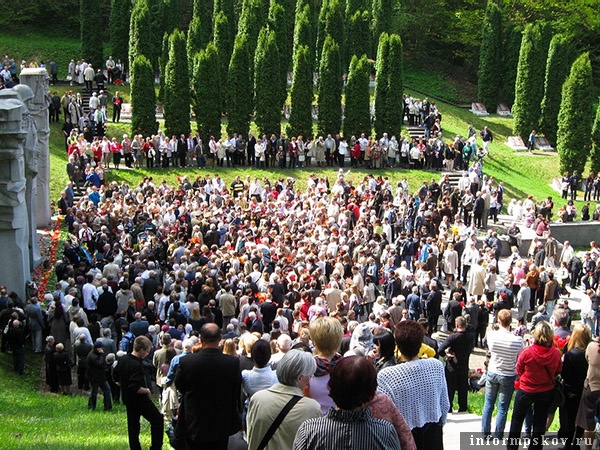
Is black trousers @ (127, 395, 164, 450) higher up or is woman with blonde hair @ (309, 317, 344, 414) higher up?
woman with blonde hair @ (309, 317, 344, 414)

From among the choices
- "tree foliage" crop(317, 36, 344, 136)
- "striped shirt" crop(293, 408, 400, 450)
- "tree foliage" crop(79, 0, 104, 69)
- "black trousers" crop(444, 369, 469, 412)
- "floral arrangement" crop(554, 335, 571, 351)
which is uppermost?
"tree foliage" crop(79, 0, 104, 69)

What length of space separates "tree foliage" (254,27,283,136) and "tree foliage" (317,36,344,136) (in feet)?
5.83

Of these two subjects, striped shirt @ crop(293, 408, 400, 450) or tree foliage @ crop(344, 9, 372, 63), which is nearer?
striped shirt @ crop(293, 408, 400, 450)

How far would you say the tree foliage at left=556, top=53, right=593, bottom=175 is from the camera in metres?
37.6

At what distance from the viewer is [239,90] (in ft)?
123

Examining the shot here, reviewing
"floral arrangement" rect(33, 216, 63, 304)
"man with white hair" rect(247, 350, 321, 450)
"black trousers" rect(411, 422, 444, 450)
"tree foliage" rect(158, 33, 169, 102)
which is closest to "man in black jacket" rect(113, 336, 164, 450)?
"man with white hair" rect(247, 350, 321, 450)

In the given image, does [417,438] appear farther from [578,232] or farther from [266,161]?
[266,161]

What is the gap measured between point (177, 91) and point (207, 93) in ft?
4.13

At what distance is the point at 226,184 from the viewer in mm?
33562

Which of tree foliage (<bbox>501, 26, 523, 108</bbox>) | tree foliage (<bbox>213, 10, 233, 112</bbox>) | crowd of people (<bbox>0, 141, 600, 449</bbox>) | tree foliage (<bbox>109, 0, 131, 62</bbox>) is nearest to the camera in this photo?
crowd of people (<bbox>0, 141, 600, 449</bbox>)

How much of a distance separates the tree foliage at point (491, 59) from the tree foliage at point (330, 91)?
10.8 meters

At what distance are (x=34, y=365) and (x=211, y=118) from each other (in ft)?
→ 67.3

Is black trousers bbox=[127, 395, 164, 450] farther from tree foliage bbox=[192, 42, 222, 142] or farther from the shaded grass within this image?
tree foliage bbox=[192, 42, 222, 142]

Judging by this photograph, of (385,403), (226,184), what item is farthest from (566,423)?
(226,184)
